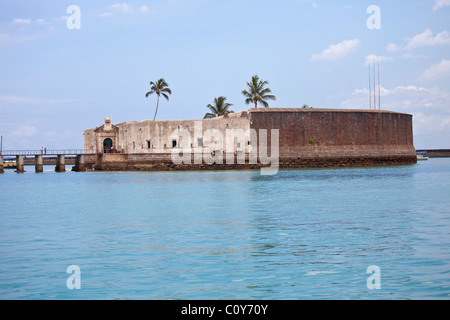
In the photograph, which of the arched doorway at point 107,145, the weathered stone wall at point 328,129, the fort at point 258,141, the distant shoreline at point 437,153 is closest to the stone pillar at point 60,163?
the arched doorway at point 107,145

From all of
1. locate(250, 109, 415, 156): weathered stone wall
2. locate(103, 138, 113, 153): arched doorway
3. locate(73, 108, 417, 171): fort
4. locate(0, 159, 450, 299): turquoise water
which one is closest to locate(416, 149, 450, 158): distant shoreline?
locate(250, 109, 415, 156): weathered stone wall

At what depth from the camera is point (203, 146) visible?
4600 cm

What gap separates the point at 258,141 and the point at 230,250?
3666 centimetres

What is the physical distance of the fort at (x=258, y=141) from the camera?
4547 cm

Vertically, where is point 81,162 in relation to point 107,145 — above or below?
below

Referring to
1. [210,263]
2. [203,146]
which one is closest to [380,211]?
[210,263]

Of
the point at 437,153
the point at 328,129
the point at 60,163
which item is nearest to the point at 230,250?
the point at 328,129

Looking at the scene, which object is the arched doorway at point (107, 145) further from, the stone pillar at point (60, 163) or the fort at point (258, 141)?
the stone pillar at point (60, 163)

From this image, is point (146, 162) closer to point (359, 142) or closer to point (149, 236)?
point (359, 142)

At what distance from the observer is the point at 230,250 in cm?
921

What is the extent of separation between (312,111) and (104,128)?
1922cm

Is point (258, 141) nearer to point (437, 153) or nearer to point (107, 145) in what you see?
point (107, 145)

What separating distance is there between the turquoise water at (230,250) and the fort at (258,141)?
92.5 feet

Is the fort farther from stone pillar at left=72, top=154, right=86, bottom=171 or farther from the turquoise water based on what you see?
the turquoise water
